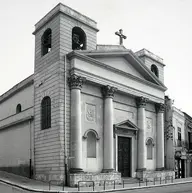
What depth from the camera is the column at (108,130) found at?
24.9 m

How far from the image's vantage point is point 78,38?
1046 inches

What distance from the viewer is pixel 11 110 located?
3244cm

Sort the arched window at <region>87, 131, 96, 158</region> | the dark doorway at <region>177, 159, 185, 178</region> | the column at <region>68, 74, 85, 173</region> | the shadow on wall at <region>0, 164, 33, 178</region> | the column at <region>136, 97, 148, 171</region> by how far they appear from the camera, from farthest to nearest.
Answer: the dark doorway at <region>177, 159, 185, 178</region>, the column at <region>136, 97, 148, 171</region>, the shadow on wall at <region>0, 164, 33, 178</region>, the arched window at <region>87, 131, 96, 158</region>, the column at <region>68, 74, 85, 173</region>

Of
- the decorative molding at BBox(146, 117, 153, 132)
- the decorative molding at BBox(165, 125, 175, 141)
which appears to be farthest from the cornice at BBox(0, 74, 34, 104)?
the decorative molding at BBox(165, 125, 175, 141)

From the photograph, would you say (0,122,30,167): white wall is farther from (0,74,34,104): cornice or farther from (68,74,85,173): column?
(68,74,85,173): column

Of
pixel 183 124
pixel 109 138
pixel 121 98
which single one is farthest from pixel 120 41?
pixel 183 124

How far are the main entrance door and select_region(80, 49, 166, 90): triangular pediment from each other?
5877 mm

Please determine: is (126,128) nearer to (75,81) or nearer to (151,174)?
(151,174)

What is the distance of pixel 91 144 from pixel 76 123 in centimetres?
287

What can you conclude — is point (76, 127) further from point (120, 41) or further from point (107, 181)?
point (120, 41)

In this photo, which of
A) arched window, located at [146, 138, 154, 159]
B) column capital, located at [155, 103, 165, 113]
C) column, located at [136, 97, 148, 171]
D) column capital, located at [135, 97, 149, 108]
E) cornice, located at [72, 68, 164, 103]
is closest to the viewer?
cornice, located at [72, 68, 164, 103]

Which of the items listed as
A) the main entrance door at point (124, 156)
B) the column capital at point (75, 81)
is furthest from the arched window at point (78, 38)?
the main entrance door at point (124, 156)

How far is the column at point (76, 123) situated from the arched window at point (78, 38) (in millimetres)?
3979

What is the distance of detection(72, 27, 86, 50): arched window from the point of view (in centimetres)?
2608
